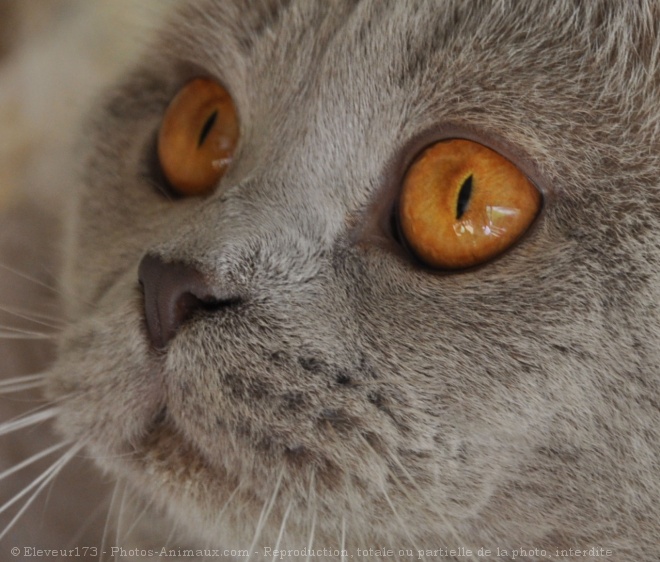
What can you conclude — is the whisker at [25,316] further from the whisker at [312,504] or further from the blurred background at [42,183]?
the whisker at [312,504]

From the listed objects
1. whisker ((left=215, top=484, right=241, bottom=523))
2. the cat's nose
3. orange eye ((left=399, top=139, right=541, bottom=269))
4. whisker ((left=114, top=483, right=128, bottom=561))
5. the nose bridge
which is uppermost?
orange eye ((left=399, top=139, right=541, bottom=269))

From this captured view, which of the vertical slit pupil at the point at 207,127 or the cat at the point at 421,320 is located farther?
the vertical slit pupil at the point at 207,127

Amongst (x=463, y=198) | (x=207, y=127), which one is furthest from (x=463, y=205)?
(x=207, y=127)

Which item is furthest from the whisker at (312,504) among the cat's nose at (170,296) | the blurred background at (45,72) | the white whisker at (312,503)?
the blurred background at (45,72)

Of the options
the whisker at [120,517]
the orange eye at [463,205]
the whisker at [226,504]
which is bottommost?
the whisker at [120,517]

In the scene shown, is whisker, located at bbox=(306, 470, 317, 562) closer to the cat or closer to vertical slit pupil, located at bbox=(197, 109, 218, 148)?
the cat

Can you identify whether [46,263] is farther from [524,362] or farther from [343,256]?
[524,362]

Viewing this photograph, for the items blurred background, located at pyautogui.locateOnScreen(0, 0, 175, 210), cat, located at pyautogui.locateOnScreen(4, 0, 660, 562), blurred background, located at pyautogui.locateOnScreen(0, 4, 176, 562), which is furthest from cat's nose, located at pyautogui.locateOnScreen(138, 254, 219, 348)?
blurred background, located at pyautogui.locateOnScreen(0, 0, 175, 210)

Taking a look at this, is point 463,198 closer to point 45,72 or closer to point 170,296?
point 170,296

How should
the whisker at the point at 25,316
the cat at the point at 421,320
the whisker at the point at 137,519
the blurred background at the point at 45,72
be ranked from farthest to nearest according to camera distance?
the blurred background at the point at 45,72 → the whisker at the point at 25,316 → the whisker at the point at 137,519 → the cat at the point at 421,320
